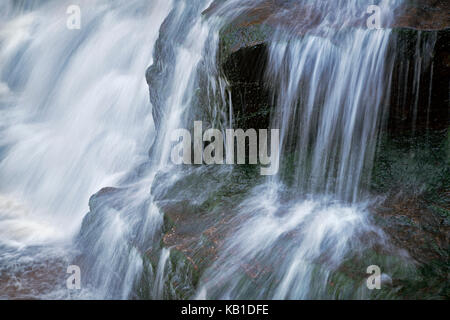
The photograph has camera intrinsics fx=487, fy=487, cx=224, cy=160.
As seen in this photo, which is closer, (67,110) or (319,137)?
(319,137)

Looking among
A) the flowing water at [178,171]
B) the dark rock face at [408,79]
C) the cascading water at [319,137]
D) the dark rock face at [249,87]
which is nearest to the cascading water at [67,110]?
the flowing water at [178,171]

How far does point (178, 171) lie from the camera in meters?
6.20

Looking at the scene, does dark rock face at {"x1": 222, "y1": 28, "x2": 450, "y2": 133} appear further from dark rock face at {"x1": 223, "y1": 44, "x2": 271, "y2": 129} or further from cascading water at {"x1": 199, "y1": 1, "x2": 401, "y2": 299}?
cascading water at {"x1": 199, "y1": 1, "x2": 401, "y2": 299}

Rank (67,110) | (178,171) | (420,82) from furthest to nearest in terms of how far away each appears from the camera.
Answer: (67,110) → (178,171) → (420,82)

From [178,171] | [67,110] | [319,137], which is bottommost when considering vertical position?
[178,171]

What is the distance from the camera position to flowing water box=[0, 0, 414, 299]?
452 cm

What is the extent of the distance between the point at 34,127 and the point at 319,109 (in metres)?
6.91

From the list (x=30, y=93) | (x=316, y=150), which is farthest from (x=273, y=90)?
(x=30, y=93)

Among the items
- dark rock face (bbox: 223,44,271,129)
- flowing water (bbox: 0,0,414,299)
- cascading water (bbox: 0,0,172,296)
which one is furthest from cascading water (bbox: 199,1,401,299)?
cascading water (bbox: 0,0,172,296)

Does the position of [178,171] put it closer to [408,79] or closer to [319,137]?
[319,137]

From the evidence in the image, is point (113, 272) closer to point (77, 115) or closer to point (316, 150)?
point (316, 150)

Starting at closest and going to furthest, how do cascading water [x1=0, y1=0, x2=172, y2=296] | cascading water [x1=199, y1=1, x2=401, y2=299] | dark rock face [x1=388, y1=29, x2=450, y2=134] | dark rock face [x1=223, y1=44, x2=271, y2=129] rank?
1. cascading water [x1=199, y1=1, x2=401, y2=299]
2. dark rock face [x1=388, y1=29, x2=450, y2=134]
3. dark rock face [x1=223, y1=44, x2=271, y2=129]
4. cascading water [x1=0, y1=0, x2=172, y2=296]

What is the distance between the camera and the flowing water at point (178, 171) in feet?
14.8

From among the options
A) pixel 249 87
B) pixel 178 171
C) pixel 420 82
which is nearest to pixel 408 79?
pixel 420 82
